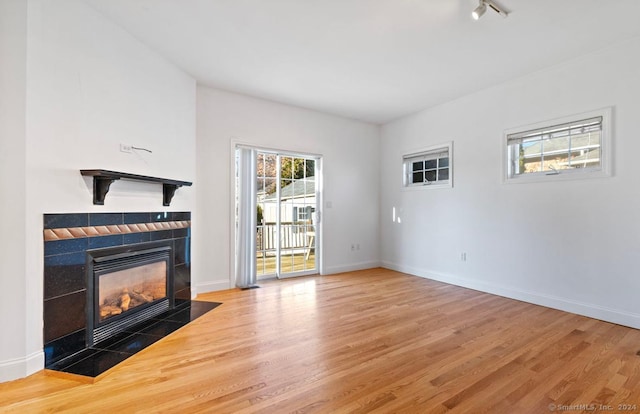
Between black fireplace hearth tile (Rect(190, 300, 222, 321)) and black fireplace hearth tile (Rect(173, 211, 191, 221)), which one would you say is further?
black fireplace hearth tile (Rect(173, 211, 191, 221))

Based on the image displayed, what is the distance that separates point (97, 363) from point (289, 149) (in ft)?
12.0

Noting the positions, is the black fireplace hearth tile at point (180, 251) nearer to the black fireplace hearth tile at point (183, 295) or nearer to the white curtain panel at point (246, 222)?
the black fireplace hearth tile at point (183, 295)

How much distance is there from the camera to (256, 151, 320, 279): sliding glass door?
16.2ft

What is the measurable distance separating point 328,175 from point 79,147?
3.68 meters

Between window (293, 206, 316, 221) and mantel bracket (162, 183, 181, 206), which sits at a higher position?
mantel bracket (162, 183, 181, 206)

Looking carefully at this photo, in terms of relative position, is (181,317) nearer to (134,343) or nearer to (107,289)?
(134,343)

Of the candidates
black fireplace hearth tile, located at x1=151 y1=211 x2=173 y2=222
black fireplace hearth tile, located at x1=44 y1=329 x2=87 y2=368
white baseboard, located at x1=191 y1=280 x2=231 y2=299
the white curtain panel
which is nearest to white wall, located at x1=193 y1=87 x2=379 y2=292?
white baseboard, located at x1=191 y1=280 x2=231 y2=299

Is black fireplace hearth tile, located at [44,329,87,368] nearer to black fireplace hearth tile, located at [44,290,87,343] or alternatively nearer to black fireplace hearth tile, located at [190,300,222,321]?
black fireplace hearth tile, located at [44,290,87,343]

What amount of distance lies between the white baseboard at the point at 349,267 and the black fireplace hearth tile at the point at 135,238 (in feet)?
9.85

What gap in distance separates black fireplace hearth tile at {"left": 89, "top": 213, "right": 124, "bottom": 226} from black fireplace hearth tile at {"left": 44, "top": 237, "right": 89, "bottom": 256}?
0.16 meters

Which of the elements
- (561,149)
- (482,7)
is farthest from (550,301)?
(482,7)

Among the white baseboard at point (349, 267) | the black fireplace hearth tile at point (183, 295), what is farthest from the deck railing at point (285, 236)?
the black fireplace hearth tile at point (183, 295)

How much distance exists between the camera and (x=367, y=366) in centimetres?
225

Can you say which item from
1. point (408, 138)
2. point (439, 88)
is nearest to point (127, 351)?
point (439, 88)
